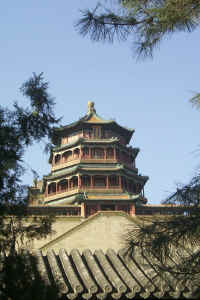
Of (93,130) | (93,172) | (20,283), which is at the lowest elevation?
(20,283)

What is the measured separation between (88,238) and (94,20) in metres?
12.5

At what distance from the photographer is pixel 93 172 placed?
106 feet

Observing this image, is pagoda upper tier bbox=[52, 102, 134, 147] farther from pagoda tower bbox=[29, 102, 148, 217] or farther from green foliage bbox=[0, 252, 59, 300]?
green foliage bbox=[0, 252, 59, 300]

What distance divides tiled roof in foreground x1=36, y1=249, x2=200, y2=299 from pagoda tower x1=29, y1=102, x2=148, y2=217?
843 inches

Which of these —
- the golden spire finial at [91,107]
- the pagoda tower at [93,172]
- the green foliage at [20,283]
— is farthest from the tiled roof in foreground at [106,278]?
the golden spire finial at [91,107]

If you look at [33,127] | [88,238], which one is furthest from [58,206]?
[33,127]

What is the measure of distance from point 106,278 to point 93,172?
24363mm

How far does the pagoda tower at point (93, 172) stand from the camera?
3058cm

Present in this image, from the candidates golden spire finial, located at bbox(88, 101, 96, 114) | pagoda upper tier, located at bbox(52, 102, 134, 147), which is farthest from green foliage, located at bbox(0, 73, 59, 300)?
golden spire finial, located at bbox(88, 101, 96, 114)

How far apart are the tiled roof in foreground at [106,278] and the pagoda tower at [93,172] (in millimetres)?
21419

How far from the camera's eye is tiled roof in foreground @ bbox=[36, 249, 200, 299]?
682cm

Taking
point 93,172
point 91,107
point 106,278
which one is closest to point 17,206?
point 106,278

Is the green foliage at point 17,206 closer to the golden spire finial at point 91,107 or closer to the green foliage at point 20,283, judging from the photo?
the green foliage at point 20,283

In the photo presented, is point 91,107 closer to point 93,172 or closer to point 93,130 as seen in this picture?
point 93,130
